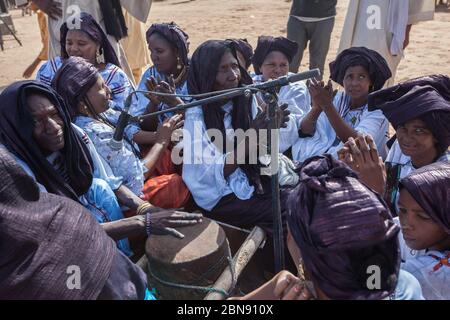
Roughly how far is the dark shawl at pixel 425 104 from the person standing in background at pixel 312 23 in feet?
9.09

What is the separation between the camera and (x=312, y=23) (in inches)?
225

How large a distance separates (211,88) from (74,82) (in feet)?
3.20

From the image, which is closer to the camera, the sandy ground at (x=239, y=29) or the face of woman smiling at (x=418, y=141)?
the face of woman smiling at (x=418, y=141)

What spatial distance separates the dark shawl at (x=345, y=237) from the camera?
137 centimetres

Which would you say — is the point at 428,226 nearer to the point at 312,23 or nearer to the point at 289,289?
the point at 289,289

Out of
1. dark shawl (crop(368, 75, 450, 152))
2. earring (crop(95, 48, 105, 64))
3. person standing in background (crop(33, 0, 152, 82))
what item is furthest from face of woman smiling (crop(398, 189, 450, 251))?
person standing in background (crop(33, 0, 152, 82))

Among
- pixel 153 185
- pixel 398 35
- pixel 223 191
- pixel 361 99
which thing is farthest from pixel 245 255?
pixel 398 35

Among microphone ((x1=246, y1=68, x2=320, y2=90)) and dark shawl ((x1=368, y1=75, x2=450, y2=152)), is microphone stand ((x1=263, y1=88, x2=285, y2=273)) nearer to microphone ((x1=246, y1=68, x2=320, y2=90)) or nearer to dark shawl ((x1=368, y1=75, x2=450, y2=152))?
microphone ((x1=246, y1=68, x2=320, y2=90))

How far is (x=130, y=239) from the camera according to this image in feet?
9.13

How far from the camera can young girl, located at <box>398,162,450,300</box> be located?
1946 mm

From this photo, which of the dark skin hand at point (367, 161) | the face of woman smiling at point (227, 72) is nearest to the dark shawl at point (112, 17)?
the face of woman smiling at point (227, 72)

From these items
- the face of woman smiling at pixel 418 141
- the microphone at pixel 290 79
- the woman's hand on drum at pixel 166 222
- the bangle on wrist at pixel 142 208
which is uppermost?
the microphone at pixel 290 79

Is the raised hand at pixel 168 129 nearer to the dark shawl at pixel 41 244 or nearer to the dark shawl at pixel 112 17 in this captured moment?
the dark shawl at pixel 41 244
